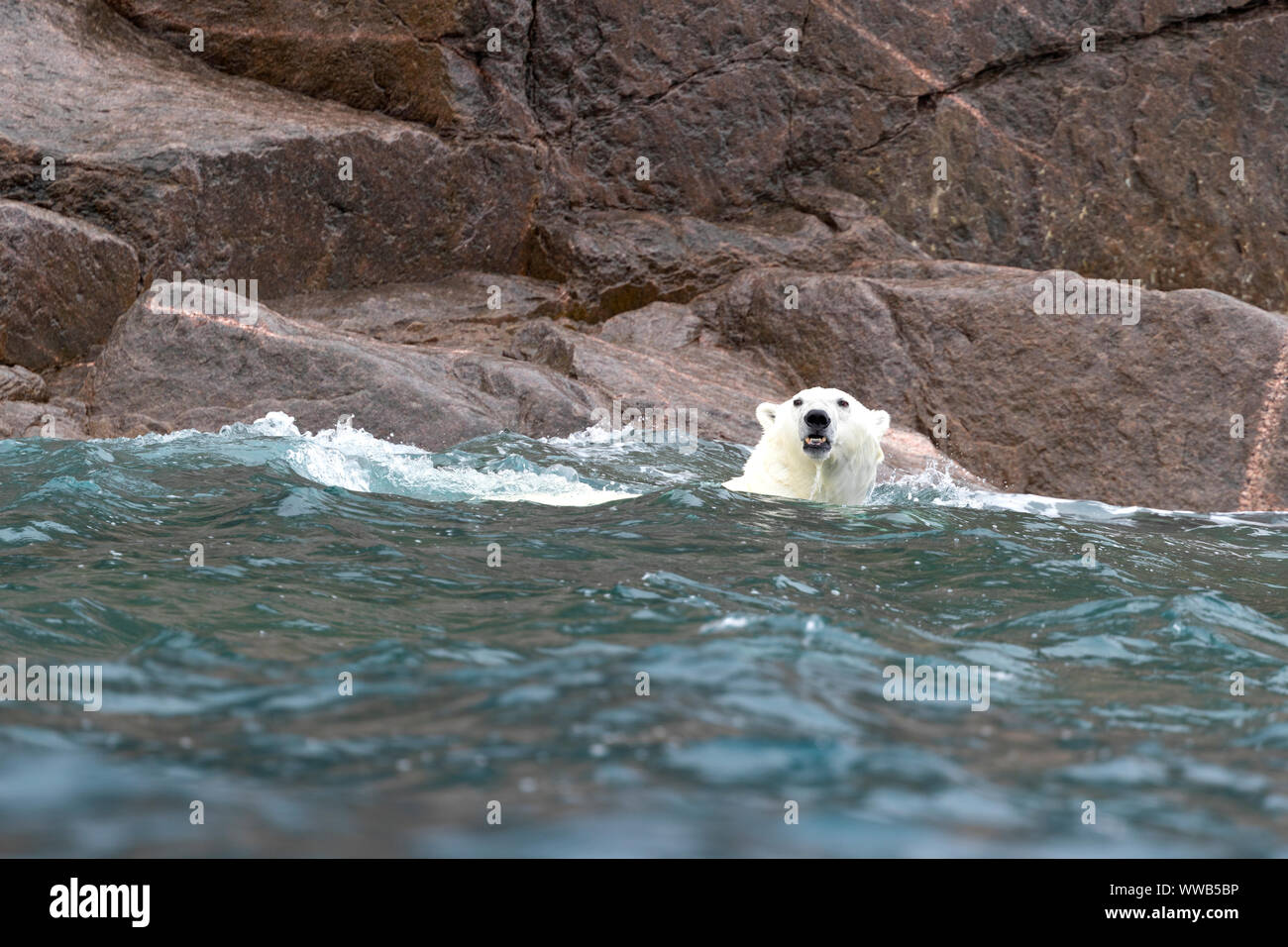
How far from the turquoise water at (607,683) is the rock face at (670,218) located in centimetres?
355

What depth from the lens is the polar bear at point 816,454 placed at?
6266 millimetres

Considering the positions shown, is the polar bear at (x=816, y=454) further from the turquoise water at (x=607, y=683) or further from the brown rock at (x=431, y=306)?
the brown rock at (x=431, y=306)

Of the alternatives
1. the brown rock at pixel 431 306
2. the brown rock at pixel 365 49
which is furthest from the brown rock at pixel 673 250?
the brown rock at pixel 365 49

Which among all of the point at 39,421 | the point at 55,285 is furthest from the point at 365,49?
the point at 39,421

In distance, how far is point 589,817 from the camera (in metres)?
2.37

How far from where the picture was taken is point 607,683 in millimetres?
3062

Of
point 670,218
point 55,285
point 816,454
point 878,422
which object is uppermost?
point 670,218

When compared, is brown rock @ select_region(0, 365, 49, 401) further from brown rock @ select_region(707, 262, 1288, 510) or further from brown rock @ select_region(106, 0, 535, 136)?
brown rock @ select_region(707, 262, 1288, 510)

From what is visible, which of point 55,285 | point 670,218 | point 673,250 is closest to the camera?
point 55,285

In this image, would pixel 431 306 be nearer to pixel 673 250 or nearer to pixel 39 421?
pixel 673 250

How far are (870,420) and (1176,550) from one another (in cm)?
174

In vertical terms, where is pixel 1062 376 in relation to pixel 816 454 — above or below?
above

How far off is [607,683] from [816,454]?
11.0ft
